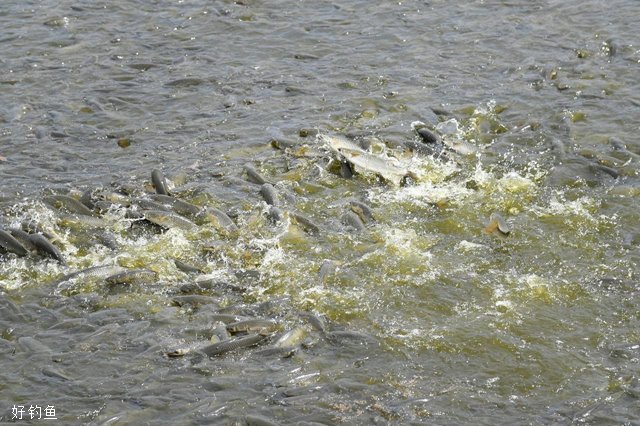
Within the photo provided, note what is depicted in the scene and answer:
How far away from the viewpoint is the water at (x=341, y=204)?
7.77 meters

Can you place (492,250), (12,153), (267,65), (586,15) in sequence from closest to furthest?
1. (492,250)
2. (12,153)
3. (267,65)
4. (586,15)

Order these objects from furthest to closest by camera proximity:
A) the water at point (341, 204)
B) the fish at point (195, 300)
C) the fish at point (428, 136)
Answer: the fish at point (428, 136)
the fish at point (195, 300)
the water at point (341, 204)

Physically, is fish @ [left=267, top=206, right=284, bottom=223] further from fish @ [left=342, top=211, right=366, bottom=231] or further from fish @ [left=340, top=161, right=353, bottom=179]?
fish @ [left=340, top=161, right=353, bottom=179]

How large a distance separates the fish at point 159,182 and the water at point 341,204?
22cm

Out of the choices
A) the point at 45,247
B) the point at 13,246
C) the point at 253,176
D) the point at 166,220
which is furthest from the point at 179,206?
the point at 13,246

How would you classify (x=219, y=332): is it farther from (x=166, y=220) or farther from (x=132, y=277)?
(x=166, y=220)

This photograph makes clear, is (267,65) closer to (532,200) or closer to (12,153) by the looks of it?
(12,153)

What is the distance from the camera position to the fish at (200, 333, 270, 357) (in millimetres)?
8078

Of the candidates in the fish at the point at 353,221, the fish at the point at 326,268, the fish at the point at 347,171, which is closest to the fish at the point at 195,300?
the fish at the point at 326,268

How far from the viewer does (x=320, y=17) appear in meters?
16.0

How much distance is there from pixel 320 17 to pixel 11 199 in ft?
23.6

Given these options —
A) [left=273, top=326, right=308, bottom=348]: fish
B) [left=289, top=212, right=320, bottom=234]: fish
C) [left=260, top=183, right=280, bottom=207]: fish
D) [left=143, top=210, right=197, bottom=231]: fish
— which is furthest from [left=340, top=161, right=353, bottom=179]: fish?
[left=273, top=326, right=308, bottom=348]: fish

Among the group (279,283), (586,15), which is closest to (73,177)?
(279,283)

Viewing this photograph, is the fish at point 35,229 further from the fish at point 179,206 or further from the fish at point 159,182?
the fish at point 159,182
